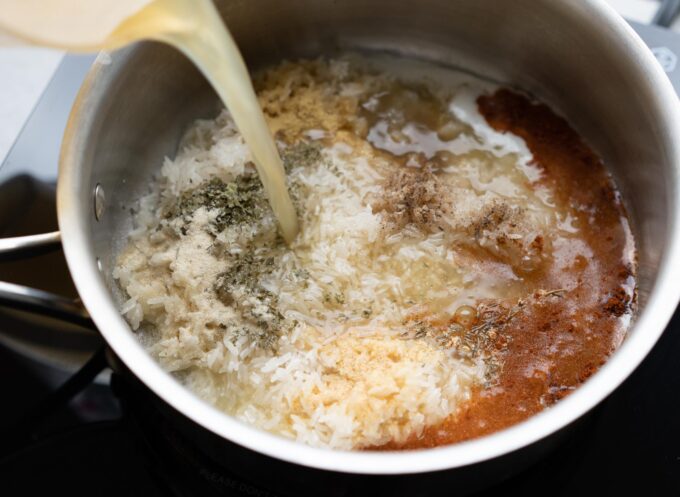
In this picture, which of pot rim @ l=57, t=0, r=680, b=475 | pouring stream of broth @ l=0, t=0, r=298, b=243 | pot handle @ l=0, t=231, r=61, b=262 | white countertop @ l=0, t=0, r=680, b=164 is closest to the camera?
pot rim @ l=57, t=0, r=680, b=475

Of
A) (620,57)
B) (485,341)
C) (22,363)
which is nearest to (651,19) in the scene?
(620,57)

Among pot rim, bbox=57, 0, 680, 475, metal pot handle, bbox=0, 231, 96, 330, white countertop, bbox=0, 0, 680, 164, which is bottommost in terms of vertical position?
white countertop, bbox=0, 0, 680, 164

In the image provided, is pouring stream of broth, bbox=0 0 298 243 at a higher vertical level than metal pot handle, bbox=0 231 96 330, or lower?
higher

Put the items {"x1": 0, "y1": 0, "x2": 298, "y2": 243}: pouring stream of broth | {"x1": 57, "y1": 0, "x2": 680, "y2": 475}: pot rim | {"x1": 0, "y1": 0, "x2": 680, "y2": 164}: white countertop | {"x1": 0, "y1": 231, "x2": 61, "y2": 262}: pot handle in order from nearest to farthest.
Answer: {"x1": 57, "y1": 0, "x2": 680, "y2": 475}: pot rim < {"x1": 0, "y1": 0, "x2": 298, "y2": 243}: pouring stream of broth < {"x1": 0, "y1": 231, "x2": 61, "y2": 262}: pot handle < {"x1": 0, "y1": 0, "x2": 680, "y2": 164}: white countertop

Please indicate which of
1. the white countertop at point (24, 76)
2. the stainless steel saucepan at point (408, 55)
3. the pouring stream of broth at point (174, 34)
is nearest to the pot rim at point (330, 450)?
the stainless steel saucepan at point (408, 55)

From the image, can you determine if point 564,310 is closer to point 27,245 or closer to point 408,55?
point 408,55

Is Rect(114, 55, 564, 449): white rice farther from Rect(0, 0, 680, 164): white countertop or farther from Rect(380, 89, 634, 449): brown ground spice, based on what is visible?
Rect(0, 0, 680, 164): white countertop

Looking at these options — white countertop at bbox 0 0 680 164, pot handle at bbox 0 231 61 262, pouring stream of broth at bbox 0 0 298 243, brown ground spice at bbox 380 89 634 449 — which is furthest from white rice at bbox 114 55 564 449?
white countertop at bbox 0 0 680 164
